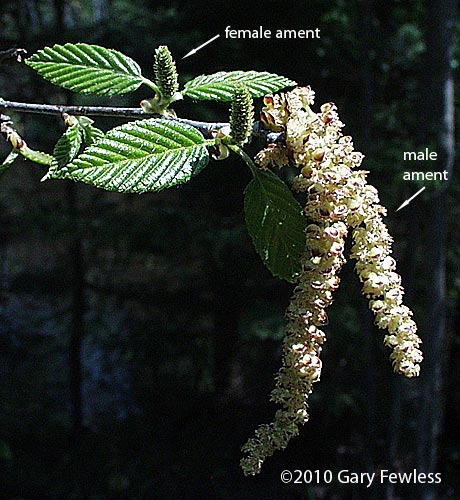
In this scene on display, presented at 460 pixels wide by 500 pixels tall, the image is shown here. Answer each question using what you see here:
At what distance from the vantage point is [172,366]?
277cm

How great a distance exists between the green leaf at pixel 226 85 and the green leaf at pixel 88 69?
1.5 inches

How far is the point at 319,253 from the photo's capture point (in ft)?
1.00

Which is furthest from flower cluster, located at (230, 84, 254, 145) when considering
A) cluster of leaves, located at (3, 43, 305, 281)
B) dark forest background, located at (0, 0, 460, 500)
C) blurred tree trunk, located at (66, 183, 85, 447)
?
blurred tree trunk, located at (66, 183, 85, 447)

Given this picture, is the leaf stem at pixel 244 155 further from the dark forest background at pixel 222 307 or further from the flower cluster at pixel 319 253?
the dark forest background at pixel 222 307

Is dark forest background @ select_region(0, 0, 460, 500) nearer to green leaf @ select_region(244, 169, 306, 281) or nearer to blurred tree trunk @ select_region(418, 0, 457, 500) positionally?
blurred tree trunk @ select_region(418, 0, 457, 500)

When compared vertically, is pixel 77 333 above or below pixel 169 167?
below

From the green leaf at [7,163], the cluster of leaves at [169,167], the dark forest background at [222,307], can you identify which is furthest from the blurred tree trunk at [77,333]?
the cluster of leaves at [169,167]

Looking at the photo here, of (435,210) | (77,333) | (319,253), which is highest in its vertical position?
(435,210)

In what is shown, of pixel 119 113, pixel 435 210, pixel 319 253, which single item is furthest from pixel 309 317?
pixel 435 210

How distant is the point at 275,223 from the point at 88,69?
178 mm

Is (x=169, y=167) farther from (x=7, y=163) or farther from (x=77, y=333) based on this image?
(x=77, y=333)

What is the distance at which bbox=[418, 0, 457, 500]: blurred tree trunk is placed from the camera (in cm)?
177

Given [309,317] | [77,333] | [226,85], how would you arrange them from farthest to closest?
[77,333]
[226,85]
[309,317]

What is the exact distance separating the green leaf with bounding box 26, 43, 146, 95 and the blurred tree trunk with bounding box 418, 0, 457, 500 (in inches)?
58.7
